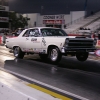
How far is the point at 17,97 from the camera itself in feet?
11.2

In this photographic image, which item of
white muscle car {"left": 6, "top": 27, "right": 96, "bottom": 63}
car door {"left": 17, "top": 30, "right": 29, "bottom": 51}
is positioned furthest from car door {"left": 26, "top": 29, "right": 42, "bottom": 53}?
car door {"left": 17, "top": 30, "right": 29, "bottom": 51}

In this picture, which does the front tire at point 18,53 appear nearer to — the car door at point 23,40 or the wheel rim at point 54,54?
the car door at point 23,40

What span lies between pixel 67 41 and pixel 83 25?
1533 inches

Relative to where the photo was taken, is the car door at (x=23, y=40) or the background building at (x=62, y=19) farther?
the background building at (x=62, y=19)

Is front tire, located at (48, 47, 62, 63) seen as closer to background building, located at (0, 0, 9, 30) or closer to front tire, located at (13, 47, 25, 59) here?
front tire, located at (13, 47, 25, 59)

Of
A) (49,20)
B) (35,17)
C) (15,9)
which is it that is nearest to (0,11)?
(15,9)

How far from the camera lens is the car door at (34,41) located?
11453 millimetres

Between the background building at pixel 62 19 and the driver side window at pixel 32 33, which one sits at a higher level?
the background building at pixel 62 19

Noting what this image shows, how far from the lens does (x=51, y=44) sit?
10734 mm

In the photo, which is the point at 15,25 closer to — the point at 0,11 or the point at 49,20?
the point at 0,11

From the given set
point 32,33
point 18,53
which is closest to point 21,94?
point 32,33

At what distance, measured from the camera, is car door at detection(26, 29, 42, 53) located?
11.5m

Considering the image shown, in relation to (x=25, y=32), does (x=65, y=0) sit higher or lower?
higher

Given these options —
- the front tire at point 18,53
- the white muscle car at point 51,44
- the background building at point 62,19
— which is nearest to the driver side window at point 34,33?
the white muscle car at point 51,44
